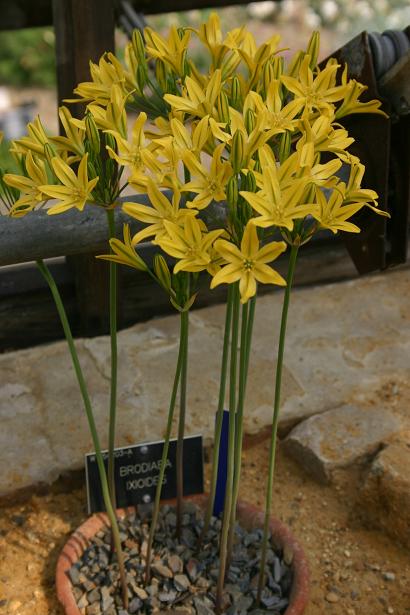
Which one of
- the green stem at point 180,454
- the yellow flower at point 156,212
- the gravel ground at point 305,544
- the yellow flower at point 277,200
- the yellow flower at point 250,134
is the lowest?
the gravel ground at point 305,544

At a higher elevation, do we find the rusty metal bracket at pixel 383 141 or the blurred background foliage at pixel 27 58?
the rusty metal bracket at pixel 383 141

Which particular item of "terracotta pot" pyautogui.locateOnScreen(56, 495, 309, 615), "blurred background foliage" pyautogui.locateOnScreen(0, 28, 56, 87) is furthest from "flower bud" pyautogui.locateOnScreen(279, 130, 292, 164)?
"blurred background foliage" pyautogui.locateOnScreen(0, 28, 56, 87)

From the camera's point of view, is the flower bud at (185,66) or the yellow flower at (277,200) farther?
the flower bud at (185,66)

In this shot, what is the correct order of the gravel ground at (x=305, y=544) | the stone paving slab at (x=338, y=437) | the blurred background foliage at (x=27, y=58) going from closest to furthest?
1. the gravel ground at (x=305, y=544)
2. the stone paving slab at (x=338, y=437)
3. the blurred background foliage at (x=27, y=58)

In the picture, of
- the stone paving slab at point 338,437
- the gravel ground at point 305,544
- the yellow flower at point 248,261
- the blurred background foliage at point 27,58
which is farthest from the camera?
the blurred background foliage at point 27,58

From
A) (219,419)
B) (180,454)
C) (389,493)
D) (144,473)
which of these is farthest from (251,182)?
(389,493)

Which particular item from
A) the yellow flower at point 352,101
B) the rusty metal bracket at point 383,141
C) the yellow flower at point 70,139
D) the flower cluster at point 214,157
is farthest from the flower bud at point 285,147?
the rusty metal bracket at point 383,141

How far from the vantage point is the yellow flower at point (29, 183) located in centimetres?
147

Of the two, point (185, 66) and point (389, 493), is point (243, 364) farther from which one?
point (389, 493)

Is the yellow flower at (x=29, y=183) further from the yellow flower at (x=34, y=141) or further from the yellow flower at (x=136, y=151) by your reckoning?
the yellow flower at (x=136, y=151)

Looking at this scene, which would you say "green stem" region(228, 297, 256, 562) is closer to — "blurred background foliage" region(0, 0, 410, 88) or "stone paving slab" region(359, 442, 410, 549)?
"stone paving slab" region(359, 442, 410, 549)

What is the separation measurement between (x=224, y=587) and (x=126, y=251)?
0.85 meters

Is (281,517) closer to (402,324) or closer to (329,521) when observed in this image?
(329,521)

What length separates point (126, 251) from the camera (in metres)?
1.45
